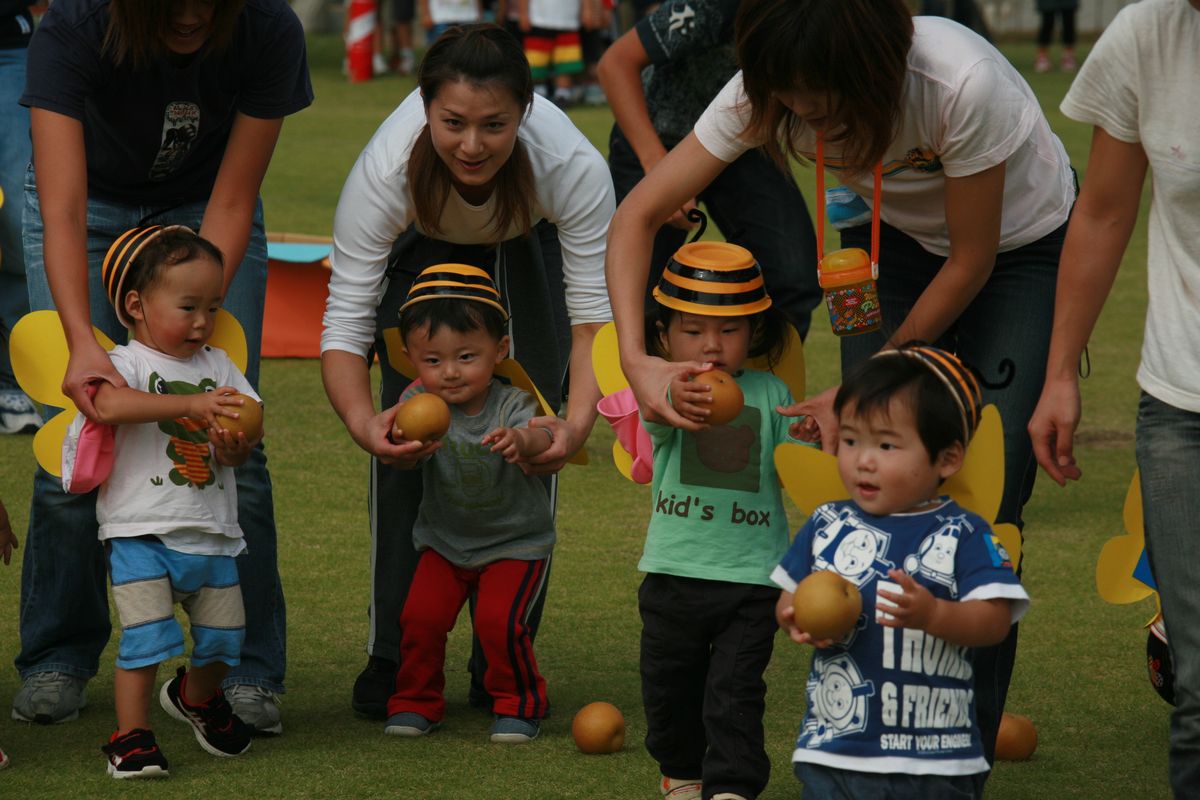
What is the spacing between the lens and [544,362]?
15.8ft

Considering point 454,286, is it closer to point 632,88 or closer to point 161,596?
point 161,596

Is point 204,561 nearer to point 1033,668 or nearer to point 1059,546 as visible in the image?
point 1033,668

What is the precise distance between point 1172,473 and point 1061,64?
63.2ft

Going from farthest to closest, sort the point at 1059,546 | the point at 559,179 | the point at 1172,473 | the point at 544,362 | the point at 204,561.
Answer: the point at 1059,546 < the point at 544,362 < the point at 559,179 < the point at 204,561 < the point at 1172,473

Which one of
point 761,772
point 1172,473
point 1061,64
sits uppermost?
point 1172,473

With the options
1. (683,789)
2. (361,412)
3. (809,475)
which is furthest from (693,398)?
(361,412)

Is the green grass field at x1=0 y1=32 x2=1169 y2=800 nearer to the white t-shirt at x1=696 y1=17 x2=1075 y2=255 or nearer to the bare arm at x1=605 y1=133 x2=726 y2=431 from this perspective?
the bare arm at x1=605 y1=133 x2=726 y2=431

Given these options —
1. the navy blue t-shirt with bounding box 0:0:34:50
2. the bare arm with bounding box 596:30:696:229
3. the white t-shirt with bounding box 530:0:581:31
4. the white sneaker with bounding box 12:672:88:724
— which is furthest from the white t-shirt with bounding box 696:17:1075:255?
the white t-shirt with bounding box 530:0:581:31

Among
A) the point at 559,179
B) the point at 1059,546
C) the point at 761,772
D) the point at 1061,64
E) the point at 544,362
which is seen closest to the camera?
the point at 761,772

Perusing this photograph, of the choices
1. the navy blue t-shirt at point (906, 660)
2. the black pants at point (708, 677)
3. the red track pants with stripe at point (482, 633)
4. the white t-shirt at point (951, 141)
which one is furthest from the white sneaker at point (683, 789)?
the white t-shirt at point (951, 141)

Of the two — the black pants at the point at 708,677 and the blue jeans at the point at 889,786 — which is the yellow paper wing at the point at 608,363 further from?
the blue jeans at the point at 889,786

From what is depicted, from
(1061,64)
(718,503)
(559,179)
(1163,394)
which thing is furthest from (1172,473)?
(1061,64)

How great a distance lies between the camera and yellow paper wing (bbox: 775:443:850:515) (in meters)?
3.52

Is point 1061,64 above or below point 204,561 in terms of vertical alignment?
below
